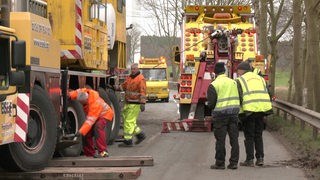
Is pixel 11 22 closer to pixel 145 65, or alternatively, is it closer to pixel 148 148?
pixel 148 148

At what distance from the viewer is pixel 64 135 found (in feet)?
30.6

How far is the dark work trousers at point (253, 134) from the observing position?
962 centimetres

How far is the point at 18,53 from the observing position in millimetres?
6496

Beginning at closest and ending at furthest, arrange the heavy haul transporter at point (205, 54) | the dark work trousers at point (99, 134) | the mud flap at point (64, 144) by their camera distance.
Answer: the mud flap at point (64, 144) < the dark work trousers at point (99, 134) < the heavy haul transporter at point (205, 54)

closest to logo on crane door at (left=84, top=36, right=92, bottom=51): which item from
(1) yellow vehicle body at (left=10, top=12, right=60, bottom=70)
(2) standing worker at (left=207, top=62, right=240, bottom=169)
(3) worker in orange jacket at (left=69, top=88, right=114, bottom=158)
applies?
(3) worker in orange jacket at (left=69, top=88, right=114, bottom=158)

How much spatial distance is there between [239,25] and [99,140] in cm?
966

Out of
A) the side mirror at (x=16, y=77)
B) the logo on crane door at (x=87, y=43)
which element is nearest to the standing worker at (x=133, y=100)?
the logo on crane door at (x=87, y=43)

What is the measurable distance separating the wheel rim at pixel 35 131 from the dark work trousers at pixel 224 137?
9.67 ft

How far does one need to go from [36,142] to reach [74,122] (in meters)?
2.20

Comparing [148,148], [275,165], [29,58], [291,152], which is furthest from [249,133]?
[29,58]

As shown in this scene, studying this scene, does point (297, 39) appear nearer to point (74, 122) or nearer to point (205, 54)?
point (205, 54)

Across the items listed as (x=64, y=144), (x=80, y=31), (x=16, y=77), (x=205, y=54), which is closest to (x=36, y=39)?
(x=16, y=77)

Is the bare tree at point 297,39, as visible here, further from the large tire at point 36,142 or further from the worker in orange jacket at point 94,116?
the large tire at point 36,142

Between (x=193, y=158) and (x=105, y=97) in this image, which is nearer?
(x=193, y=158)
